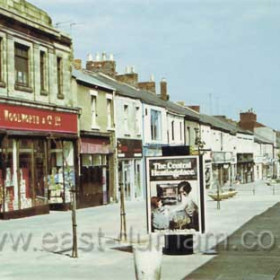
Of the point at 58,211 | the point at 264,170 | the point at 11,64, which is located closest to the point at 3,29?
the point at 11,64

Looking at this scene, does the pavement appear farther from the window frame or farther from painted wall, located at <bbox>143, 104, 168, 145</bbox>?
painted wall, located at <bbox>143, 104, 168, 145</bbox>

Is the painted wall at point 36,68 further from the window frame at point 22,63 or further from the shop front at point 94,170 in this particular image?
the shop front at point 94,170

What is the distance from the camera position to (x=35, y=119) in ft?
93.6

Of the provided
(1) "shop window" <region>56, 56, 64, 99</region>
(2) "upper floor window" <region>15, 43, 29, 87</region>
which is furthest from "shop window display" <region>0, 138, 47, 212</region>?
(1) "shop window" <region>56, 56, 64, 99</region>

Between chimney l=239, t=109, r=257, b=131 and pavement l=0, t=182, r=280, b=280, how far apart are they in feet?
282

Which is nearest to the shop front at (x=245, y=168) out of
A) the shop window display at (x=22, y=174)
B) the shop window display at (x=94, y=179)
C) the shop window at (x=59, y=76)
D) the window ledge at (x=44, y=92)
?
the shop window display at (x=94, y=179)

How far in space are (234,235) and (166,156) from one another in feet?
→ 17.2

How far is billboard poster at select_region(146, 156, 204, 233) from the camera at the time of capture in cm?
1482

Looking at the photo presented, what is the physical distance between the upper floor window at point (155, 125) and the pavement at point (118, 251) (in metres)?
22.0

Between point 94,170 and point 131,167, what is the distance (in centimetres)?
659

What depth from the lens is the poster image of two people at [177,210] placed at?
1482cm

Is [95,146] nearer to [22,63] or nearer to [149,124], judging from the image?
[22,63]

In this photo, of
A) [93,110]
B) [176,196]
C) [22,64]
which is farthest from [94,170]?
[176,196]

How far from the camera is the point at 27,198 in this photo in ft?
91.2
